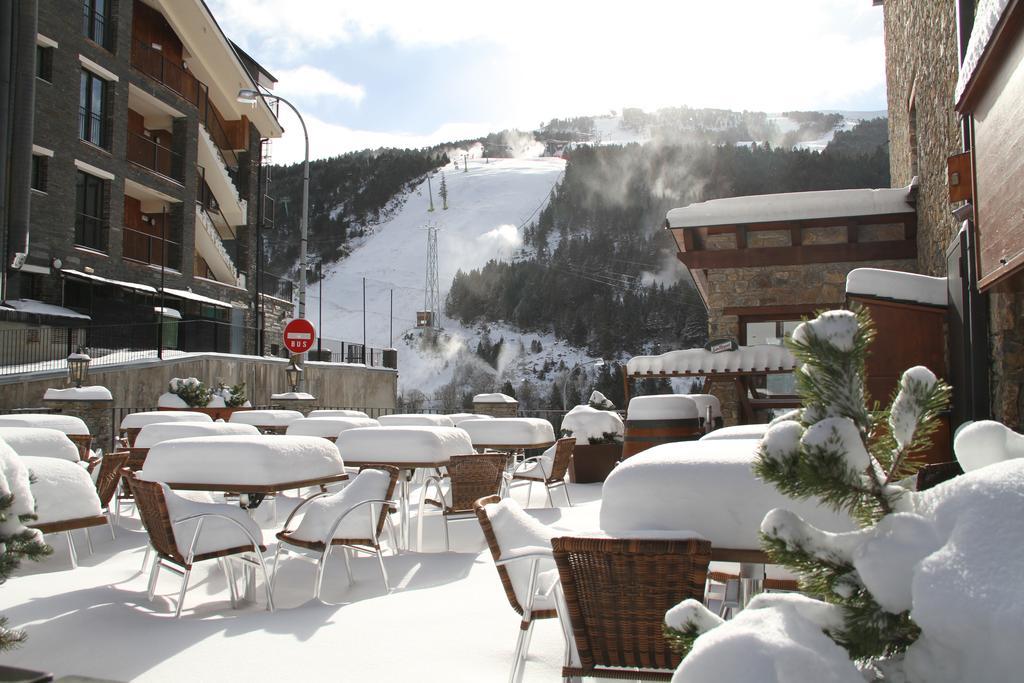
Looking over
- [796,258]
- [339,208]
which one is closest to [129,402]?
[796,258]

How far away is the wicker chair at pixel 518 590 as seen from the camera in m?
2.93

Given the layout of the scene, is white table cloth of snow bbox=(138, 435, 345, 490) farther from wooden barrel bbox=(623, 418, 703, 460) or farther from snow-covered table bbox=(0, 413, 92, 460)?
wooden barrel bbox=(623, 418, 703, 460)

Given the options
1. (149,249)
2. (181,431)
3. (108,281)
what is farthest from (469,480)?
(149,249)

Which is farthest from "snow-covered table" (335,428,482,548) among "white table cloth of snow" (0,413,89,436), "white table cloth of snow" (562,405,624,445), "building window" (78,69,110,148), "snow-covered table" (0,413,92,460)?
"building window" (78,69,110,148)

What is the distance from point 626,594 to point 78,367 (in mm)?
13704

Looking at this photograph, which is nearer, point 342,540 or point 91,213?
point 342,540

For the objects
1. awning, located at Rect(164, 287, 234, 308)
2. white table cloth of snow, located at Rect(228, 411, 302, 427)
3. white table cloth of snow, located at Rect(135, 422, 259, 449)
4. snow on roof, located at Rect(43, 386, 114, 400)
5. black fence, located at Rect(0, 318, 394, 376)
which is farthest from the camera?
awning, located at Rect(164, 287, 234, 308)

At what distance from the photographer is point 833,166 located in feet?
152

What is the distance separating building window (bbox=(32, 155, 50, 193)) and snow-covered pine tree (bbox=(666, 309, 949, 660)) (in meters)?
20.5

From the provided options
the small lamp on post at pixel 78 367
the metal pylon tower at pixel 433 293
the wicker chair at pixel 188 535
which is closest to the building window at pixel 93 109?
the small lamp on post at pixel 78 367

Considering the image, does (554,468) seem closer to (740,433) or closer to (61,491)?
(740,433)

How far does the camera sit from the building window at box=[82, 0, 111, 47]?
20359mm

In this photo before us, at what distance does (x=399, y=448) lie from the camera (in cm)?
669

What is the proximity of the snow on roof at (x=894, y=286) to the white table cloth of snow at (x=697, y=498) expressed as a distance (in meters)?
4.57
